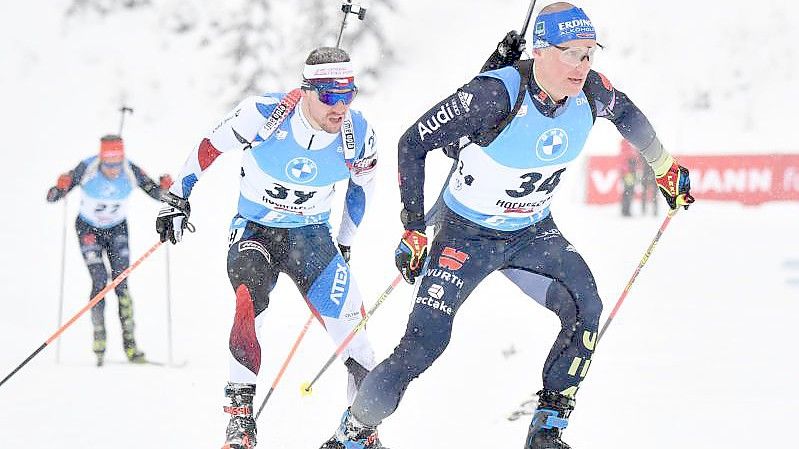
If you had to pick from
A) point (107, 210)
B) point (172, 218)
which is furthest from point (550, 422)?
point (107, 210)

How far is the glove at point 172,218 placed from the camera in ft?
18.8

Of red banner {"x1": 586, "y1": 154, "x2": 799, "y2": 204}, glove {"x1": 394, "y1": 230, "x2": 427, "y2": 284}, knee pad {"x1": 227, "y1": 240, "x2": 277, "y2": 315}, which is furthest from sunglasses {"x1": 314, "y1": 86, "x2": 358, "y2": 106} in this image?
red banner {"x1": 586, "y1": 154, "x2": 799, "y2": 204}

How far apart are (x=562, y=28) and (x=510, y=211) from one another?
94 centimetres

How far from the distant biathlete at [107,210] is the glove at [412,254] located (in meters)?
5.85

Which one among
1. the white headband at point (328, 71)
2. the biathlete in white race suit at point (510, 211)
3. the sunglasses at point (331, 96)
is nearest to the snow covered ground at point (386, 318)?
the biathlete in white race suit at point (510, 211)

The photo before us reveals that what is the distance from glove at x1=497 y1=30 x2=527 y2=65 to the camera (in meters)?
5.32

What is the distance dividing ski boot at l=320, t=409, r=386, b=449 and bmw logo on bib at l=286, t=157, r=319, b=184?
1408 millimetres

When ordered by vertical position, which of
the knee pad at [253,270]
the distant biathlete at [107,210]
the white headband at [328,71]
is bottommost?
the knee pad at [253,270]

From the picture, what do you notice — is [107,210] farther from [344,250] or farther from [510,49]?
[510,49]

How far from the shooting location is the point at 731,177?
806 inches

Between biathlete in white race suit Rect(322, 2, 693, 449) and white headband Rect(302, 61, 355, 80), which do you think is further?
white headband Rect(302, 61, 355, 80)

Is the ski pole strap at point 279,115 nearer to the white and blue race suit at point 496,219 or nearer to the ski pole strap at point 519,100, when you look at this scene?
the white and blue race suit at point 496,219

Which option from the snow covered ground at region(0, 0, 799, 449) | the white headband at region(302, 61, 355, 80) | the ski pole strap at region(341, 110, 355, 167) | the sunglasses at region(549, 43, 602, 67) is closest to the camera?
the sunglasses at region(549, 43, 602, 67)

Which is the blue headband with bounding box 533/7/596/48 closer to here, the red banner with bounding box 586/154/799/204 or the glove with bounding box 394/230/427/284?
the glove with bounding box 394/230/427/284
